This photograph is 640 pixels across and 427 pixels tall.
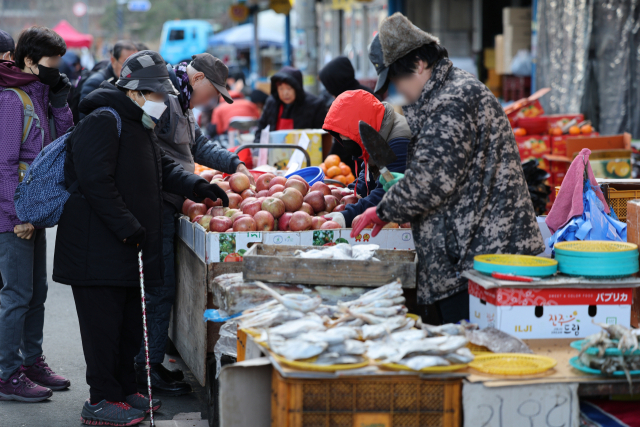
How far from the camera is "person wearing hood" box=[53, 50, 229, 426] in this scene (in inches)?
149

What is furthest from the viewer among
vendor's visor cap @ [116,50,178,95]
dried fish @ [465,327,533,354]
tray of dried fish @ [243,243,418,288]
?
vendor's visor cap @ [116,50,178,95]

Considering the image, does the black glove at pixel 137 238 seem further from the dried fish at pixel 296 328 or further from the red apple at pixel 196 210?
the dried fish at pixel 296 328

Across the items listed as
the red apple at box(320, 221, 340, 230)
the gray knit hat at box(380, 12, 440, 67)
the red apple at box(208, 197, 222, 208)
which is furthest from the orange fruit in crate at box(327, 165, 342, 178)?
the gray knit hat at box(380, 12, 440, 67)

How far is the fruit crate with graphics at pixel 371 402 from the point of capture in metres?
2.59

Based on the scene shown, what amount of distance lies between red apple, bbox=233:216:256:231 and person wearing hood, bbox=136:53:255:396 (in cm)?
59

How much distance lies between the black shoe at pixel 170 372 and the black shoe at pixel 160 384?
0.03 ft

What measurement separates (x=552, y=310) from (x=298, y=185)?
88.2 inches

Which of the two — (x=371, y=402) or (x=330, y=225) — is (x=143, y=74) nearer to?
(x=330, y=225)

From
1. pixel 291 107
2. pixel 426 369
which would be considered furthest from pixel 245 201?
pixel 291 107

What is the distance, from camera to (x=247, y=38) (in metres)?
35.5

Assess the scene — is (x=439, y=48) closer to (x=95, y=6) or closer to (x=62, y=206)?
(x=62, y=206)

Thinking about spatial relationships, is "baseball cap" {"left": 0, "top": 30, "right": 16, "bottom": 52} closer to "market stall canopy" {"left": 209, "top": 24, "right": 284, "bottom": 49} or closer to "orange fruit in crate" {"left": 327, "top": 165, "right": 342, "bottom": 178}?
"orange fruit in crate" {"left": 327, "top": 165, "right": 342, "bottom": 178}

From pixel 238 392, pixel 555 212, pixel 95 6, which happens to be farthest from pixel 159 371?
pixel 95 6

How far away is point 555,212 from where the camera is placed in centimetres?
397
